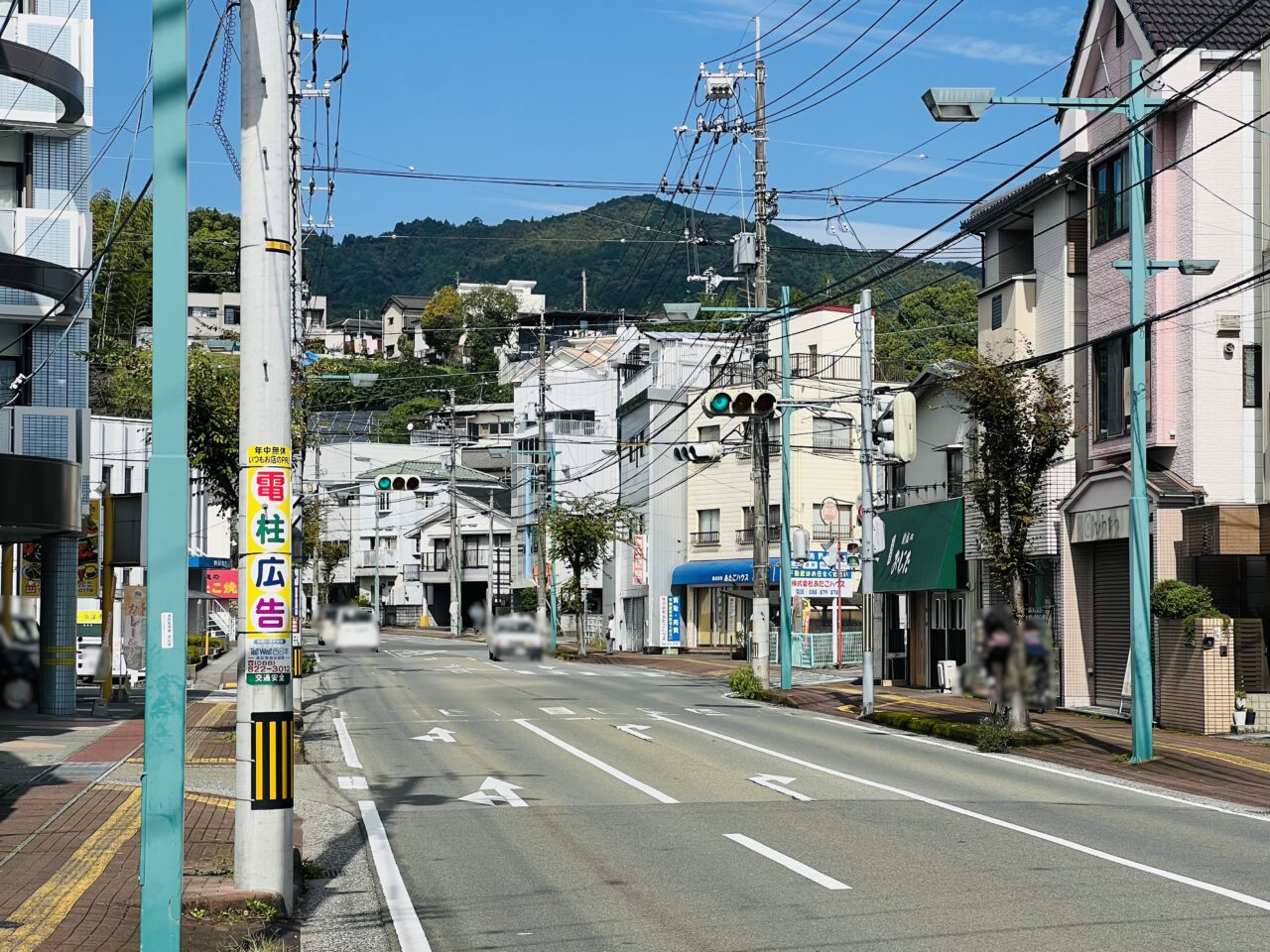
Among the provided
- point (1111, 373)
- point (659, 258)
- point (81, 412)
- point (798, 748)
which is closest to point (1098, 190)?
point (1111, 373)

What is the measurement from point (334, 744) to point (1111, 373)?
56.5ft

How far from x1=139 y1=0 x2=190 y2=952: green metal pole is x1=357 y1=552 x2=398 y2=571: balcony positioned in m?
11.0

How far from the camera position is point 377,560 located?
2069 centimetres

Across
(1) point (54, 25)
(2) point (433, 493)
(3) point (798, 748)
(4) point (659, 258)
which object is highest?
(4) point (659, 258)

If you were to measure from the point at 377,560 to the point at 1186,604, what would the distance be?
47.5 ft

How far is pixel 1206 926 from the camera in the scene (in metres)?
10.9

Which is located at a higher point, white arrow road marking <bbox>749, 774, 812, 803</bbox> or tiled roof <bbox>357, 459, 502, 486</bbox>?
tiled roof <bbox>357, 459, 502, 486</bbox>

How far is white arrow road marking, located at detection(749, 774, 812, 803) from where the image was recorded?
61.6 ft

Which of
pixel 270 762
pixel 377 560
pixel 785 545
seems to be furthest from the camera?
pixel 785 545

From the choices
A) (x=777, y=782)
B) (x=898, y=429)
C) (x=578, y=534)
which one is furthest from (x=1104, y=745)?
(x=578, y=534)

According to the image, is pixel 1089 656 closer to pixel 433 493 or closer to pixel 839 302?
pixel 433 493

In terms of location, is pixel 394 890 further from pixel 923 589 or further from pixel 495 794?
pixel 923 589

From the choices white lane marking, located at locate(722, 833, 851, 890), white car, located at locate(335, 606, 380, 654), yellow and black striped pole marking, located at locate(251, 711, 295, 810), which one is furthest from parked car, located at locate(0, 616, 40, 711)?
white lane marking, located at locate(722, 833, 851, 890)

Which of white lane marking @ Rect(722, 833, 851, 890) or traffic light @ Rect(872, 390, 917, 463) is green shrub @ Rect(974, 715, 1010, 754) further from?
white lane marking @ Rect(722, 833, 851, 890)
